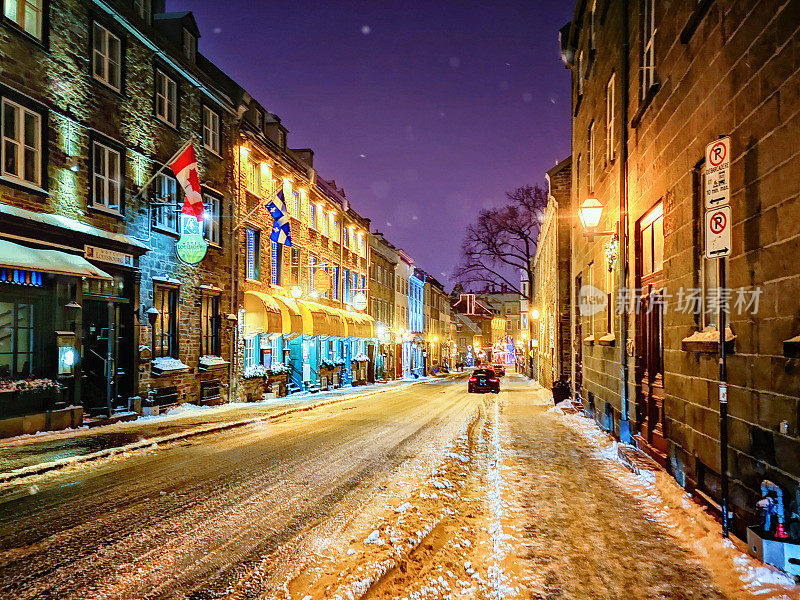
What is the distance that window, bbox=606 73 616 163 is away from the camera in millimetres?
12695

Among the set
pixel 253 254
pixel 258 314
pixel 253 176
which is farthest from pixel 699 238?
pixel 253 176

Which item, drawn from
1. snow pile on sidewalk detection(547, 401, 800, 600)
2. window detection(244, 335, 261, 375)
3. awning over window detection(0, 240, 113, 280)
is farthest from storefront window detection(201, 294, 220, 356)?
snow pile on sidewalk detection(547, 401, 800, 600)

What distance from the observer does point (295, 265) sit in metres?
26.8

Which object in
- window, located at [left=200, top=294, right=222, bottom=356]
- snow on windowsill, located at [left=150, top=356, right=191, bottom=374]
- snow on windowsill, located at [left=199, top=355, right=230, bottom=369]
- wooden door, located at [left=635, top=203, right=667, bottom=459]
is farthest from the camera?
window, located at [left=200, top=294, right=222, bottom=356]

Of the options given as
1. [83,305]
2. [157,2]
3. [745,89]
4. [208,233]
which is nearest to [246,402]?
[208,233]

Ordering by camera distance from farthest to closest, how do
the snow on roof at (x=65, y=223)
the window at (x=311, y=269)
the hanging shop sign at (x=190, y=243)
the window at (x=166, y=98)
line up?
the window at (x=311, y=269) → the window at (x=166, y=98) → the hanging shop sign at (x=190, y=243) → the snow on roof at (x=65, y=223)

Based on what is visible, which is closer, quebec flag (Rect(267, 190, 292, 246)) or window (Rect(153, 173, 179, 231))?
window (Rect(153, 173, 179, 231))

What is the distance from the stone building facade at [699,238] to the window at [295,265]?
16.4 metres

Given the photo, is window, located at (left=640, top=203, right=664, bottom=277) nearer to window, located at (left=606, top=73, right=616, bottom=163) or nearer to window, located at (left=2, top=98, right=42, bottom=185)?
window, located at (left=606, top=73, right=616, bottom=163)

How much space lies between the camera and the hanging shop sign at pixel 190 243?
55.1ft

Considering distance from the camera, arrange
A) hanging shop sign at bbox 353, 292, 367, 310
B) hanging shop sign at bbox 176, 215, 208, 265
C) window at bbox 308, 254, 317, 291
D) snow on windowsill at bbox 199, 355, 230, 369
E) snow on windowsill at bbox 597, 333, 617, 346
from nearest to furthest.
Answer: snow on windowsill at bbox 597, 333, 617, 346
hanging shop sign at bbox 176, 215, 208, 265
snow on windowsill at bbox 199, 355, 230, 369
window at bbox 308, 254, 317, 291
hanging shop sign at bbox 353, 292, 367, 310

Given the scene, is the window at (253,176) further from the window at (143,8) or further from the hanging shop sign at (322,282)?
the hanging shop sign at (322,282)

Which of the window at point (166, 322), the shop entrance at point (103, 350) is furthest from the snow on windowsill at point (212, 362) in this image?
the shop entrance at point (103, 350)

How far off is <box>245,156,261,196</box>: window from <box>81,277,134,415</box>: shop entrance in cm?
857
